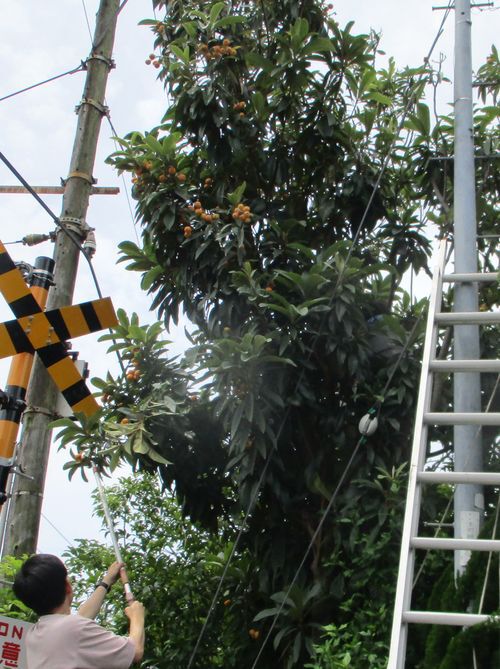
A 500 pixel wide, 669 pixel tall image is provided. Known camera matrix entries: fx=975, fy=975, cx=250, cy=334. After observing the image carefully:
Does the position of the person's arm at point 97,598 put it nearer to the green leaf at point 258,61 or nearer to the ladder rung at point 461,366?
the ladder rung at point 461,366

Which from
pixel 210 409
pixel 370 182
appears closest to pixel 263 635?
pixel 210 409

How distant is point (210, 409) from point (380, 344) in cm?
121

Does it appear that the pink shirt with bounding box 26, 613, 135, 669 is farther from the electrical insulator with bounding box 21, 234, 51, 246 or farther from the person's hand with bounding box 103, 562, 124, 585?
the electrical insulator with bounding box 21, 234, 51, 246

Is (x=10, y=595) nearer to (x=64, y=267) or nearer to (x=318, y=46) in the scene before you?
(x=64, y=267)

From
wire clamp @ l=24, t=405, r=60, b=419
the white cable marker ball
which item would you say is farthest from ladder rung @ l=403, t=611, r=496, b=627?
wire clamp @ l=24, t=405, r=60, b=419

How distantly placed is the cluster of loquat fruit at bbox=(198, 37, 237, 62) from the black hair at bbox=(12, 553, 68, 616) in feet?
14.9

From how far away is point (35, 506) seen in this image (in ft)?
19.0

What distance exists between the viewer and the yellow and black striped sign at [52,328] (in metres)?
5.61

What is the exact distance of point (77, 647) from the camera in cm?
308

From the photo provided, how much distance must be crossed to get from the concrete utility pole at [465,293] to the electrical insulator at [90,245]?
255cm

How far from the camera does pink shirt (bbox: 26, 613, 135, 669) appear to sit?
3.07m

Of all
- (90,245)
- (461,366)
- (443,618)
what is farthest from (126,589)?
(90,245)

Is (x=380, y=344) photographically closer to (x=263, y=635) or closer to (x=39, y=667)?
(x=263, y=635)

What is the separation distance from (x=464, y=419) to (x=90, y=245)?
3430 mm
